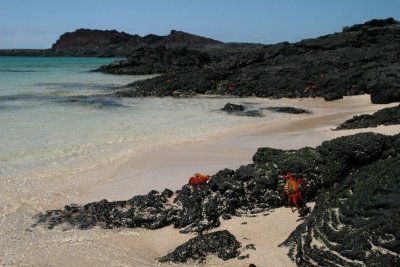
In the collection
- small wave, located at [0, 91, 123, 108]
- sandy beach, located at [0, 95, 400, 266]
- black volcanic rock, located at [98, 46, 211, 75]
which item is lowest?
sandy beach, located at [0, 95, 400, 266]

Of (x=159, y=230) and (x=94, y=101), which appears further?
(x=94, y=101)

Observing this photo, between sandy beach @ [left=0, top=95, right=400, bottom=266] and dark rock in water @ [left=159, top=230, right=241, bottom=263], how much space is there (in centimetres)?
9

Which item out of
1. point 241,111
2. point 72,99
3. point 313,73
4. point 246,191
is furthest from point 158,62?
point 246,191

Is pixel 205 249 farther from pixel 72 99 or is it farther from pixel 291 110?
pixel 72 99

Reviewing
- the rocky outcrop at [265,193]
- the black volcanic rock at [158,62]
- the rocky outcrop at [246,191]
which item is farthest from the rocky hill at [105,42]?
the rocky outcrop at [246,191]

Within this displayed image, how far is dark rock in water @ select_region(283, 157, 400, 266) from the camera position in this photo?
142 inches

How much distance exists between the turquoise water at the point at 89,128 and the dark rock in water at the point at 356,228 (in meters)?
5.37

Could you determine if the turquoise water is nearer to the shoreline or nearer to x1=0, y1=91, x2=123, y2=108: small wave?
x1=0, y1=91, x2=123, y2=108: small wave

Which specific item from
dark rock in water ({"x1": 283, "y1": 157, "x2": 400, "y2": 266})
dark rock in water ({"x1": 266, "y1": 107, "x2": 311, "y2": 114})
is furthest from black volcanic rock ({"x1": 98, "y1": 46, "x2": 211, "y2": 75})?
dark rock in water ({"x1": 283, "y1": 157, "x2": 400, "y2": 266})

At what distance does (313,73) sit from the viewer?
24.5 m

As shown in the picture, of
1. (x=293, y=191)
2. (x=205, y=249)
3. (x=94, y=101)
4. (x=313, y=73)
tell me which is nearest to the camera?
(x=205, y=249)

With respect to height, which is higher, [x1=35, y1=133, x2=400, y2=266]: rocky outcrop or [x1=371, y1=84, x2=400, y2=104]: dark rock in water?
[x1=371, y1=84, x2=400, y2=104]: dark rock in water

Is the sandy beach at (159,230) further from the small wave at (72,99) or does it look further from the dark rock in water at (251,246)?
the small wave at (72,99)

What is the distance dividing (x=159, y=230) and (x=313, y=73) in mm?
20465
